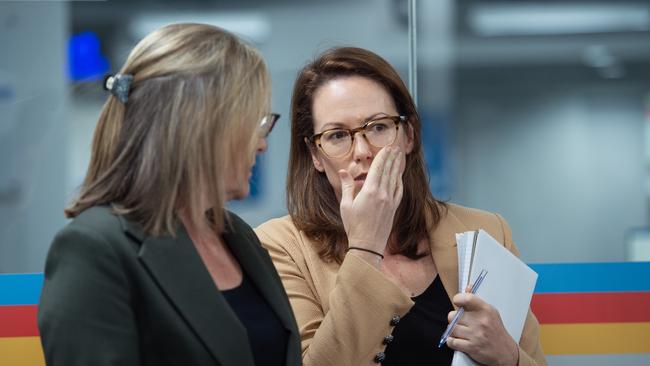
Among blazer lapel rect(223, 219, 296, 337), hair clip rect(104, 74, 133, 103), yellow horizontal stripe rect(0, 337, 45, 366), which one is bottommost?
yellow horizontal stripe rect(0, 337, 45, 366)

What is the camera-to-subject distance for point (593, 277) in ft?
9.42

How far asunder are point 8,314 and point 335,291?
1.13m

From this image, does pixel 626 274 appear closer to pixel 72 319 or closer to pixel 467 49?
pixel 467 49

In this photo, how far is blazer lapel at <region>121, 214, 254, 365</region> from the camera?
5.24 feet

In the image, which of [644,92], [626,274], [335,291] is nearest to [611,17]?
[644,92]

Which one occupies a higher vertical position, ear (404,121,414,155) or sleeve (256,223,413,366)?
ear (404,121,414,155)

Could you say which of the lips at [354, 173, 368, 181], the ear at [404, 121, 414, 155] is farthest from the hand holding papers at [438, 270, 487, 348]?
the ear at [404, 121, 414, 155]

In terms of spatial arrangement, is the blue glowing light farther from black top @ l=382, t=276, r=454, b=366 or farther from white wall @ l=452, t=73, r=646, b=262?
black top @ l=382, t=276, r=454, b=366

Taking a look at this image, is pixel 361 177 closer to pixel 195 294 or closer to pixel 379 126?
pixel 379 126

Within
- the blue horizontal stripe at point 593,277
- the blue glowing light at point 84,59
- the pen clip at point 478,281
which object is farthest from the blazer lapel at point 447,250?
the blue glowing light at point 84,59

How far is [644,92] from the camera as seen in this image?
3.02 m

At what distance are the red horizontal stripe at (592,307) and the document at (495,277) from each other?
1.77 feet

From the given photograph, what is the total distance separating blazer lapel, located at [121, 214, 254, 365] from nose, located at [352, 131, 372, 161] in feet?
2.59

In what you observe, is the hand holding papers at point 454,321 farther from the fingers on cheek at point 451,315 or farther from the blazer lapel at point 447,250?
the blazer lapel at point 447,250
